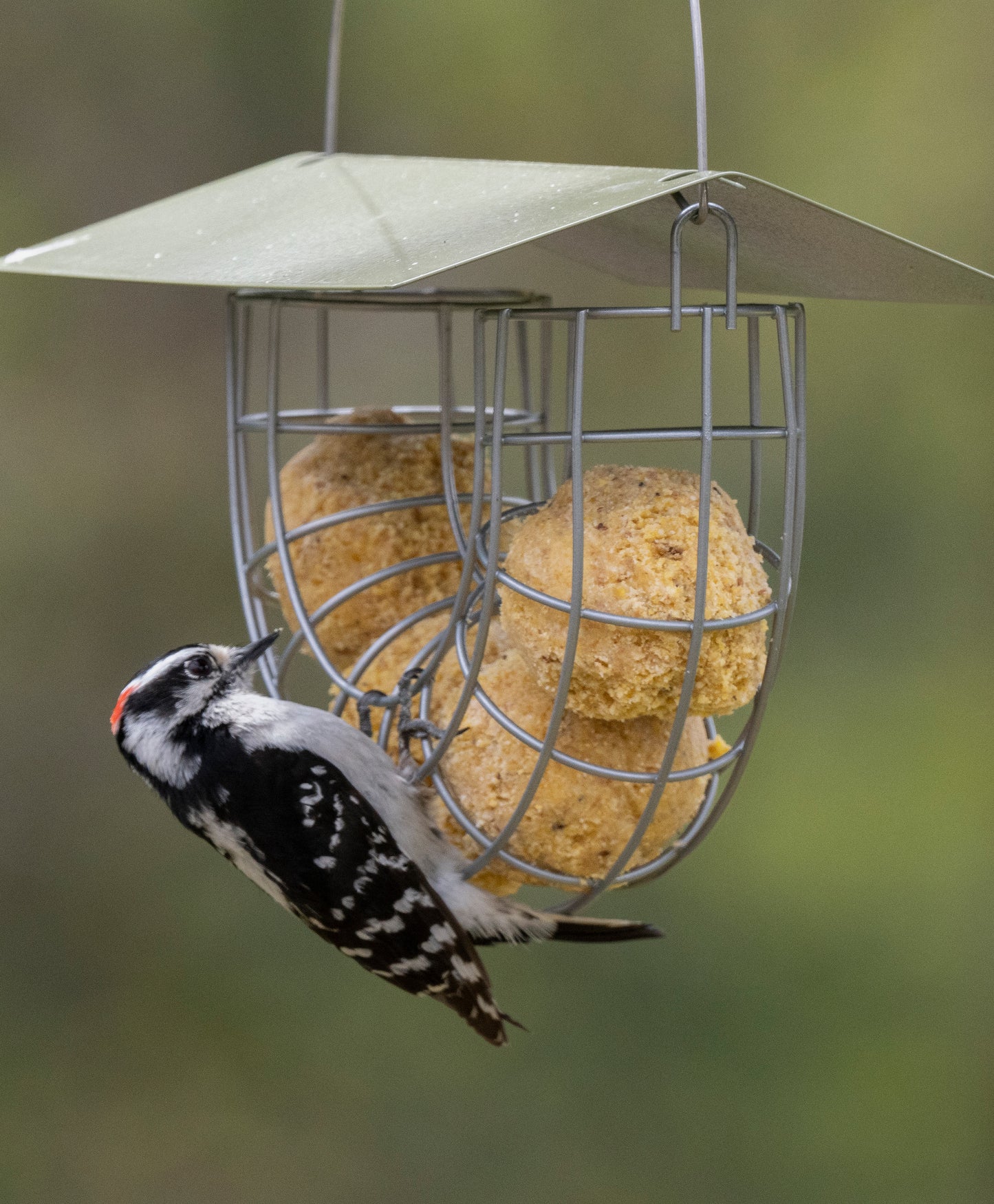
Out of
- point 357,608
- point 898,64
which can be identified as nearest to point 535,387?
point 898,64

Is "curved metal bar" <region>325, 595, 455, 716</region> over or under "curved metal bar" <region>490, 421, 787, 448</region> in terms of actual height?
under

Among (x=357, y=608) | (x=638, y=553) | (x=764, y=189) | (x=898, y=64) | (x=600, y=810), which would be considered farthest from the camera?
(x=898, y=64)

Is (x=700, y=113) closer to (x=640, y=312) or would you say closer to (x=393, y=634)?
(x=640, y=312)

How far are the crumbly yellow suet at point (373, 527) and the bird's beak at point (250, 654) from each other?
0.30ft

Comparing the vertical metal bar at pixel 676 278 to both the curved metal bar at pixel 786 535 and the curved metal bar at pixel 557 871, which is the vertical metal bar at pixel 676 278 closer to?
the curved metal bar at pixel 786 535

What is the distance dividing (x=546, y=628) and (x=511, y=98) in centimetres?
277

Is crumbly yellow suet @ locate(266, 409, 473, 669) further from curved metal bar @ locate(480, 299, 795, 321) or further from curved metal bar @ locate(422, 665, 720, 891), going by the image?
curved metal bar @ locate(480, 299, 795, 321)

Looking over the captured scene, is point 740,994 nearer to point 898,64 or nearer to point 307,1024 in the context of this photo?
point 307,1024

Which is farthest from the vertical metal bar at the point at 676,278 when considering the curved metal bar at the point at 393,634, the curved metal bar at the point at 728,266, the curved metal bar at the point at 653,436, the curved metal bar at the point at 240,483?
the curved metal bar at the point at 240,483

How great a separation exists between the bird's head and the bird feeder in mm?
109

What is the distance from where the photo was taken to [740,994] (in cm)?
388

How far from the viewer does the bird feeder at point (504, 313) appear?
1.19 meters

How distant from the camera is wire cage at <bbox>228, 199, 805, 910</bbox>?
1325mm

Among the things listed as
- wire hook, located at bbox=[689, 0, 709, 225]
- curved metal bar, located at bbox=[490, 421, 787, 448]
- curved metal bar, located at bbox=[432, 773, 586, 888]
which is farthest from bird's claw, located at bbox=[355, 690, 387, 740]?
wire hook, located at bbox=[689, 0, 709, 225]
